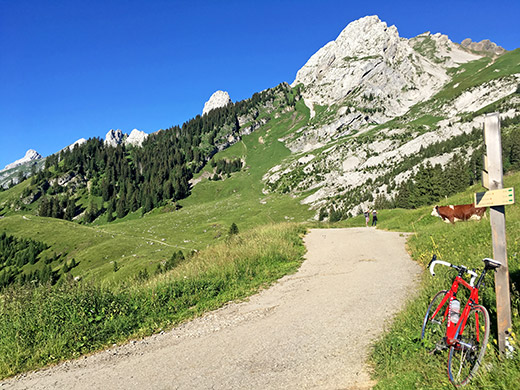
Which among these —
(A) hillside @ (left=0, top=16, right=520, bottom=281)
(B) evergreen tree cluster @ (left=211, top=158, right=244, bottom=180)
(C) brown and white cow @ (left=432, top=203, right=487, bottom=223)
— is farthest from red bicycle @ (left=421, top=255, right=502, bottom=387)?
(B) evergreen tree cluster @ (left=211, top=158, right=244, bottom=180)

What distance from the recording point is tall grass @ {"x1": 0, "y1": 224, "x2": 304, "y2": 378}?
28.1 feet

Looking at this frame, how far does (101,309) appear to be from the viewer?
10.2m

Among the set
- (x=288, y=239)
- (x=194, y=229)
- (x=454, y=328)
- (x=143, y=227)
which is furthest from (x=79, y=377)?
(x=143, y=227)

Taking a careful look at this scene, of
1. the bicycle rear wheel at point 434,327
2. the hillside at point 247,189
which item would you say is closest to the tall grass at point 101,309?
the bicycle rear wheel at point 434,327

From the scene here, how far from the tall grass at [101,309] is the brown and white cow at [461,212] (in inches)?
529

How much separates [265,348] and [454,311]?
15.7ft

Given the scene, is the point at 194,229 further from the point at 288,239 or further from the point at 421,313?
the point at 421,313

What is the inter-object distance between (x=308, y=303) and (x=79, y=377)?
24.9 ft

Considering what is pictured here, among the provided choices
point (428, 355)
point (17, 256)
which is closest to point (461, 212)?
point (428, 355)

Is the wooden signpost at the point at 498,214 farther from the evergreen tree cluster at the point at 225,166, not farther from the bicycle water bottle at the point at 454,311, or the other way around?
the evergreen tree cluster at the point at 225,166

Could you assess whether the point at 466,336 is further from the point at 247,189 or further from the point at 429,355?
the point at 247,189

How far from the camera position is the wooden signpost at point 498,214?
4832 mm

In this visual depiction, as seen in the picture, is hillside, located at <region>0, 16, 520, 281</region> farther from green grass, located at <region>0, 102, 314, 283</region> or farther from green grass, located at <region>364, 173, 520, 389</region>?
green grass, located at <region>364, 173, 520, 389</region>

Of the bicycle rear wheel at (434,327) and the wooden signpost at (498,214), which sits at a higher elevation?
the wooden signpost at (498,214)
